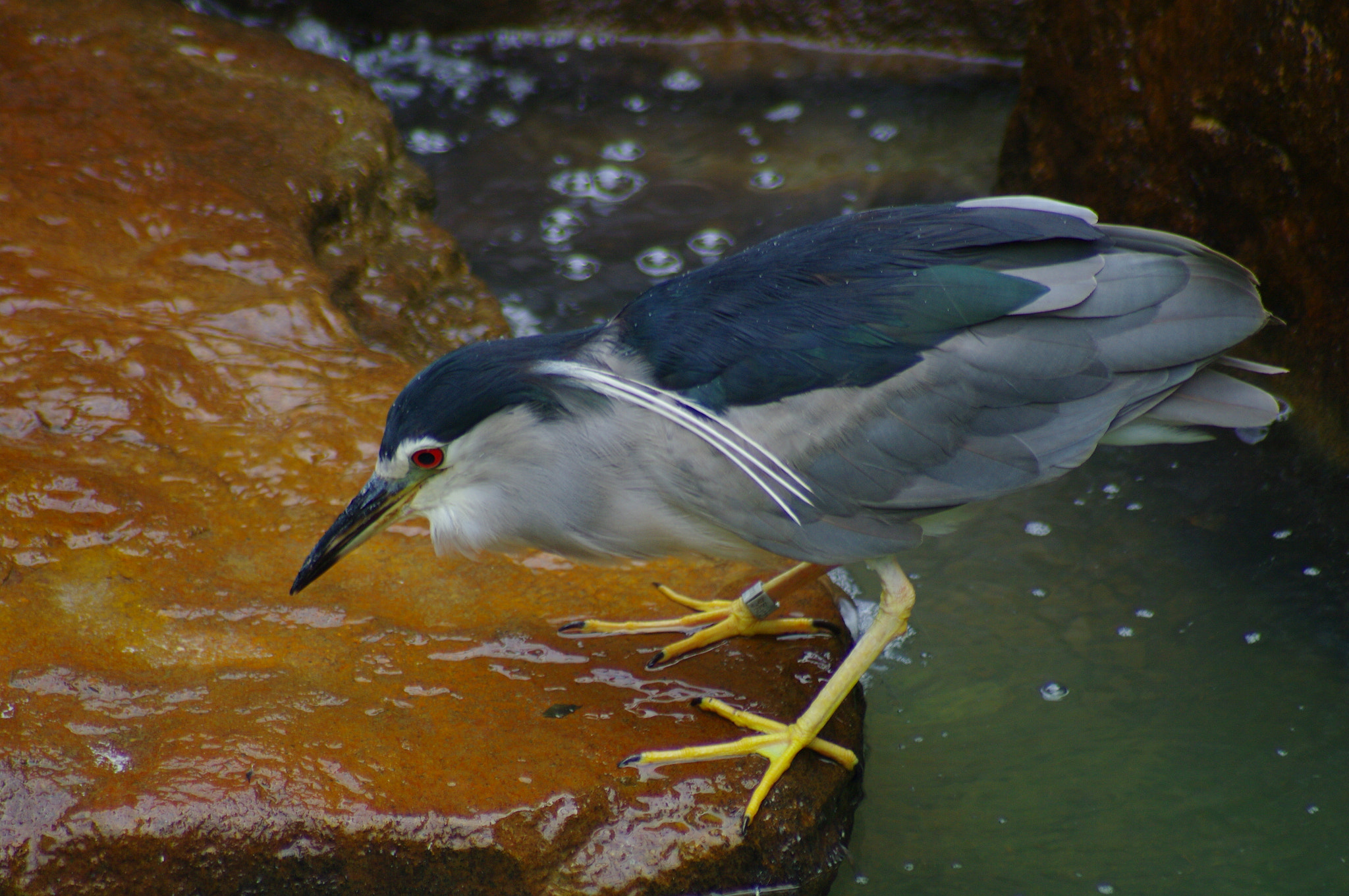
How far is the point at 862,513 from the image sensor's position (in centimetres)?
239

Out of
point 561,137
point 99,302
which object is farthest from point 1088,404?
point 561,137

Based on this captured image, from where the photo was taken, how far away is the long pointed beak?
7.89ft

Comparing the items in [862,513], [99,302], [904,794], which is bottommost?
[904,794]

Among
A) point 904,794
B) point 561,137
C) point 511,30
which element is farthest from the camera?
point 511,30

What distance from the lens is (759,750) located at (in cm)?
232

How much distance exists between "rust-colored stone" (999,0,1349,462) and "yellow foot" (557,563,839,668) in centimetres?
170

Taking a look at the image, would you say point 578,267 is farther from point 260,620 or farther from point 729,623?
point 260,620

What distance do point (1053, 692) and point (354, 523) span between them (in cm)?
179

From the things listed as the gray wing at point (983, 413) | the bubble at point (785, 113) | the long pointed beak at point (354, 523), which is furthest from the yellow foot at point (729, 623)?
the bubble at point (785, 113)

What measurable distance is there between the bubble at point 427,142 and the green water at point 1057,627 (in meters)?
0.03

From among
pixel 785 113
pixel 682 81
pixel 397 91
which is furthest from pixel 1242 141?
pixel 397 91

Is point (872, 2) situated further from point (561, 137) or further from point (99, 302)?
point (99, 302)

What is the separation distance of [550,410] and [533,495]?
0.18m

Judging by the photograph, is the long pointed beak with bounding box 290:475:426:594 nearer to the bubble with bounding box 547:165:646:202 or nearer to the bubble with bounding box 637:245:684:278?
the bubble with bounding box 637:245:684:278
